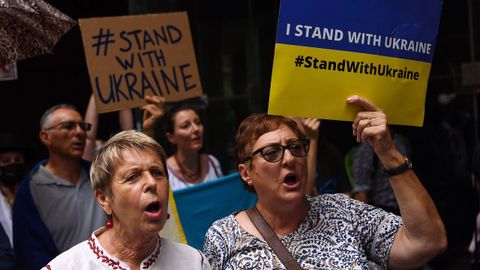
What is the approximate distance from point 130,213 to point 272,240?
28.7 inches

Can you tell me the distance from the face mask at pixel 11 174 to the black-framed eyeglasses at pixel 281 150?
9.79 ft

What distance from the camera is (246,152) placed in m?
3.68

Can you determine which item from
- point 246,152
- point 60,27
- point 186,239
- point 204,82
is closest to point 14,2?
point 60,27

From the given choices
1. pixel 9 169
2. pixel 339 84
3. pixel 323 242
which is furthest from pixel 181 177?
pixel 339 84

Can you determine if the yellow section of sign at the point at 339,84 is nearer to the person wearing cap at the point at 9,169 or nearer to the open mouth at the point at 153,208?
the open mouth at the point at 153,208

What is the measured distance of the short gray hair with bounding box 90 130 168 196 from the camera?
3.06m

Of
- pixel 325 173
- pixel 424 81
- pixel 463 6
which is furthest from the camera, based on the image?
pixel 463 6

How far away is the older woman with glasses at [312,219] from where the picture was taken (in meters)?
3.26

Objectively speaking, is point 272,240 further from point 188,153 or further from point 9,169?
point 9,169

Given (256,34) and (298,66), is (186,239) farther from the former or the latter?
(256,34)

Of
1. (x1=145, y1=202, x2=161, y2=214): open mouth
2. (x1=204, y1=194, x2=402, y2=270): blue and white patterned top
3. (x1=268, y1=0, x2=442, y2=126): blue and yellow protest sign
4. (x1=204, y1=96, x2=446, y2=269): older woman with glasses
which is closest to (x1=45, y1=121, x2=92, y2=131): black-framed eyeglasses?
(x1=204, y1=96, x2=446, y2=269): older woman with glasses

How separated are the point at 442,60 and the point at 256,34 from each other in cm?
187

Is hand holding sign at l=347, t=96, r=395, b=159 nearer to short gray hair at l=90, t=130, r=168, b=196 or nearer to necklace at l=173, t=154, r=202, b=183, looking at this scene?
short gray hair at l=90, t=130, r=168, b=196

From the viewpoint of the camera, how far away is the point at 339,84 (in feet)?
11.1
